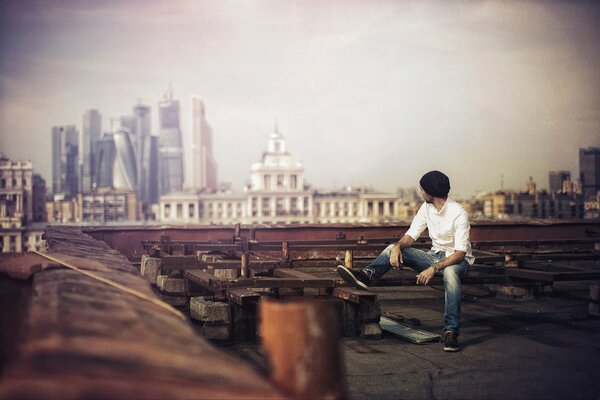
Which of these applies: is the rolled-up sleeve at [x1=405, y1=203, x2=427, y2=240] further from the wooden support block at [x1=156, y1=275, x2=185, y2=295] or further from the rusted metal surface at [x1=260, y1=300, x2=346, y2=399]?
the rusted metal surface at [x1=260, y1=300, x2=346, y2=399]

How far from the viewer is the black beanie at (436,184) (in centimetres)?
646

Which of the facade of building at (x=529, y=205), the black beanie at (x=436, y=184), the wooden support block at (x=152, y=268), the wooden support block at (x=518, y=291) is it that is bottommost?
the wooden support block at (x=518, y=291)

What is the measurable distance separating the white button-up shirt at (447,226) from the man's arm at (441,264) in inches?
3.0

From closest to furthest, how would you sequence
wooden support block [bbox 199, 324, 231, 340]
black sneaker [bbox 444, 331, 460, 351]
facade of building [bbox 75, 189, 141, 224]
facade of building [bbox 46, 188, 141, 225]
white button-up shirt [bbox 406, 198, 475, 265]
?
1. black sneaker [bbox 444, 331, 460, 351]
2. white button-up shirt [bbox 406, 198, 475, 265]
3. wooden support block [bbox 199, 324, 231, 340]
4. facade of building [bbox 75, 189, 141, 224]
5. facade of building [bbox 46, 188, 141, 225]

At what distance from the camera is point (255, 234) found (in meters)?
15.9

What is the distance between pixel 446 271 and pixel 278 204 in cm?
14814

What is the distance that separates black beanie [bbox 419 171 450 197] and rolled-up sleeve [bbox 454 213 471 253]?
1.06ft

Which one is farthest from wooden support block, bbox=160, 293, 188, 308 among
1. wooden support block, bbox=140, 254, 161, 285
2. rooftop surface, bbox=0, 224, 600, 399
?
rooftop surface, bbox=0, 224, 600, 399

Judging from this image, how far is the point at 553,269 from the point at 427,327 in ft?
8.85

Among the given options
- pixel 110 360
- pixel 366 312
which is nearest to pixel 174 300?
pixel 366 312

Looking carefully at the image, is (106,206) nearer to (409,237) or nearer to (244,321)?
(244,321)

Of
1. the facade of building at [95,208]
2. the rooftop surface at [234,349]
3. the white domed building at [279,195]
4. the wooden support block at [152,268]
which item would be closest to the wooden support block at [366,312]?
the rooftop surface at [234,349]

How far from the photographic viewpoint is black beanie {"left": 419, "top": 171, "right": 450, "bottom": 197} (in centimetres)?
646

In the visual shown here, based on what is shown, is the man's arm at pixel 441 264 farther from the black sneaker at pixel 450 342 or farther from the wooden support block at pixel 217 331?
the wooden support block at pixel 217 331
